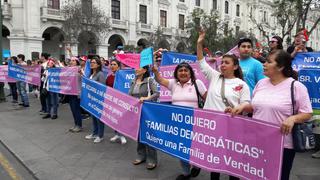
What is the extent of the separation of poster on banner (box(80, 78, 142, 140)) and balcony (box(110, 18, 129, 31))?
36.5 metres

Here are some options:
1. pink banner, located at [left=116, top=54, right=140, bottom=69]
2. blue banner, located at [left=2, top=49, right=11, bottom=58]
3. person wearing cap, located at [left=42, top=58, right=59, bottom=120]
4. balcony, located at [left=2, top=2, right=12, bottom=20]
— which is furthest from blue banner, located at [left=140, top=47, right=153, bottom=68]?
blue banner, located at [left=2, top=49, right=11, bottom=58]

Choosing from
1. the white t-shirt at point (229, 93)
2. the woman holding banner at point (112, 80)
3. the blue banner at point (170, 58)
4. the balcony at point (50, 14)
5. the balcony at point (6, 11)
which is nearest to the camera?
the white t-shirt at point (229, 93)

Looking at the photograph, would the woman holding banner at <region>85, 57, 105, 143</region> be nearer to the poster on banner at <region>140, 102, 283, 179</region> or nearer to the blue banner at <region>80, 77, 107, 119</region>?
the blue banner at <region>80, 77, 107, 119</region>

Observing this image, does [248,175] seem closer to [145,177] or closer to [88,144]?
[145,177]

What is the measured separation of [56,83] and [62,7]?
96.8ft

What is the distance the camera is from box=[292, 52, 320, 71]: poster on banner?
270 inches

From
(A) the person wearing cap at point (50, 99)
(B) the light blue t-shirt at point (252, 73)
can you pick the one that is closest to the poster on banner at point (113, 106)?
(B) the light blue t-shirt at point (252, 73)

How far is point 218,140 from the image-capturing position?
3766 millimetres

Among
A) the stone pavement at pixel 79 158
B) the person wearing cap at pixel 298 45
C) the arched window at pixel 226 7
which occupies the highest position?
the arched window at pixel 226 7

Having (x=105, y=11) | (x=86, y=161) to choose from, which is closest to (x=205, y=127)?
(x=86, y=161)

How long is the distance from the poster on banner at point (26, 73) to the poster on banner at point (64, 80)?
1.72 m

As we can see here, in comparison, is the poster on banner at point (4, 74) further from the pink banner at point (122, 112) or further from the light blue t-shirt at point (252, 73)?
the light blue t-shirt at point (252, 73)

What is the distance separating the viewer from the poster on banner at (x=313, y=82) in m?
6.17

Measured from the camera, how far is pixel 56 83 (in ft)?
30.8
